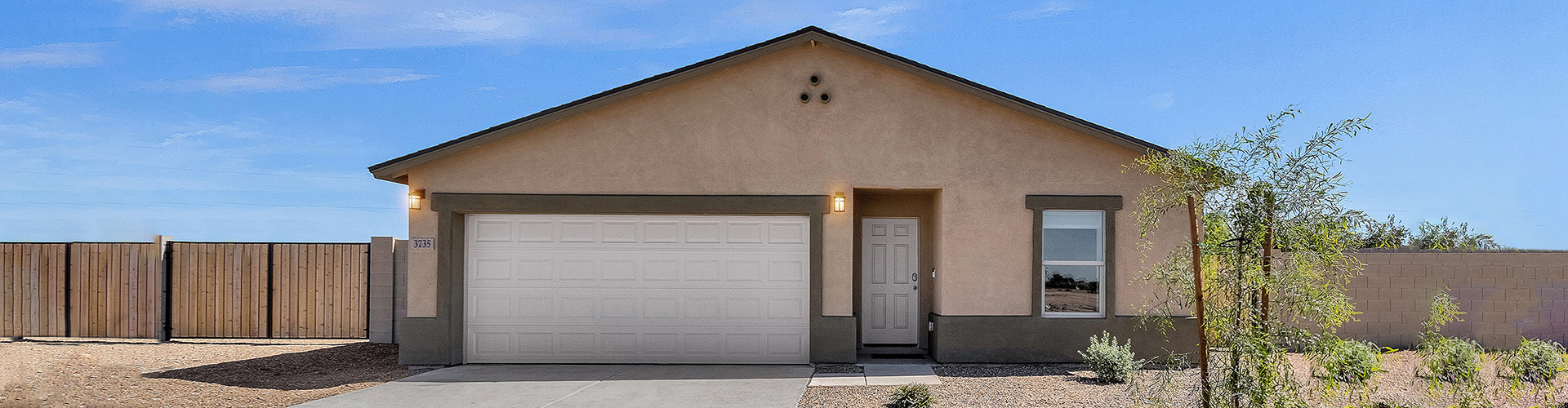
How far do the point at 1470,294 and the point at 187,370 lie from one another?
52.4 feet

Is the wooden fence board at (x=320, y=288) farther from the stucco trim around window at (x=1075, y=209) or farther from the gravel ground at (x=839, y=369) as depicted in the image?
the stucco trim around window at (x=1075, y=209)

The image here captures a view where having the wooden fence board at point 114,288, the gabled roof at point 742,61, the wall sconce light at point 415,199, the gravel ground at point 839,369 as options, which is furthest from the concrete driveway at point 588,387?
the wooden fence board at point 114,288

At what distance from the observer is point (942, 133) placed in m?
9.56

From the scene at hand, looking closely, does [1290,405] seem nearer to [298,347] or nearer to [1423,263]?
[1423,263]

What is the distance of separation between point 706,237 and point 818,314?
1.52 metres

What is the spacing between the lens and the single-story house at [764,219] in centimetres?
950

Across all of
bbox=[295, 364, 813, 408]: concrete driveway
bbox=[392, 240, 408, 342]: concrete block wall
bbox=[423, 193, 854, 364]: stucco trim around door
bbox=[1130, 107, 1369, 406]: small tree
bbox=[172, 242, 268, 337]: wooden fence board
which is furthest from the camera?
bbox=[172, 242, 268, 337]: wooden fence board

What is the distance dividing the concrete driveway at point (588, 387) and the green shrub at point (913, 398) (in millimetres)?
919

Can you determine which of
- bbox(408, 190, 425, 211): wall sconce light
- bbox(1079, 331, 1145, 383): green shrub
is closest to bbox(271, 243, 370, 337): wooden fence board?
bbox(408, 190, 425, 211): wall sconce light

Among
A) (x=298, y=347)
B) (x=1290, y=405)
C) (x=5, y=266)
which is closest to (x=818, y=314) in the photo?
(x=1290, y=405)

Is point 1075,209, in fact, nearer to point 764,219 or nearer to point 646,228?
point 764,219

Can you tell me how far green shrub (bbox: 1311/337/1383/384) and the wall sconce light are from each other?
843 cm

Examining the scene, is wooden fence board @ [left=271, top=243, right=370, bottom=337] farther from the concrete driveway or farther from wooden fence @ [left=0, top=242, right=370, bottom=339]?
the concrete driveway

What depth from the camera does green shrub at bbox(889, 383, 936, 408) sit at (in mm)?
6938
